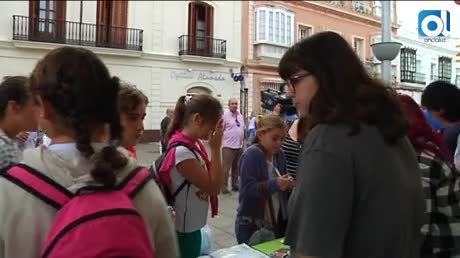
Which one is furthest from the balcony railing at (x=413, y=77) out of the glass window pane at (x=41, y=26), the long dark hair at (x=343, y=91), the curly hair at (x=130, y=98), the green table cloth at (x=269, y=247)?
the glass window pane at (x=41, y=26)

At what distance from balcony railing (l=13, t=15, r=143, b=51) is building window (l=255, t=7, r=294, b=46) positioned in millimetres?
5303

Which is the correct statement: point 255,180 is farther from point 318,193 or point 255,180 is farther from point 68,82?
point 68,82

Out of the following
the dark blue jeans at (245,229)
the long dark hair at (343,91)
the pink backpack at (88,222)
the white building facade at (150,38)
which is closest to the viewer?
the pink backpack at (88,222)

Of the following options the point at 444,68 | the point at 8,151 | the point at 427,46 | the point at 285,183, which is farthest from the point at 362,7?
the point at 8,151

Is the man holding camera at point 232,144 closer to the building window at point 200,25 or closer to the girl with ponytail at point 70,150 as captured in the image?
the girl with ponytail at point 70,150

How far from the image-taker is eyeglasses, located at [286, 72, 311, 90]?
1347mm

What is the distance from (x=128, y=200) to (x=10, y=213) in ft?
0.85

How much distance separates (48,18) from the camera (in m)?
17.5

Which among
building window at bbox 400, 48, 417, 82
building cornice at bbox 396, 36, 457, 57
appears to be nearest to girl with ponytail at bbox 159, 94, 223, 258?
building cornice at bbox 396, 36, 457, 57

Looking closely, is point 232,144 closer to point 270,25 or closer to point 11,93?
point 11,93

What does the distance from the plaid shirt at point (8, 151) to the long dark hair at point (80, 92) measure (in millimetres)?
972

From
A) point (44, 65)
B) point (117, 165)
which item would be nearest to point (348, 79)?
point (117, 165)

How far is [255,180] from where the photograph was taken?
3031 millimetres

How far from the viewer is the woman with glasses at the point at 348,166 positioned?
119cm
